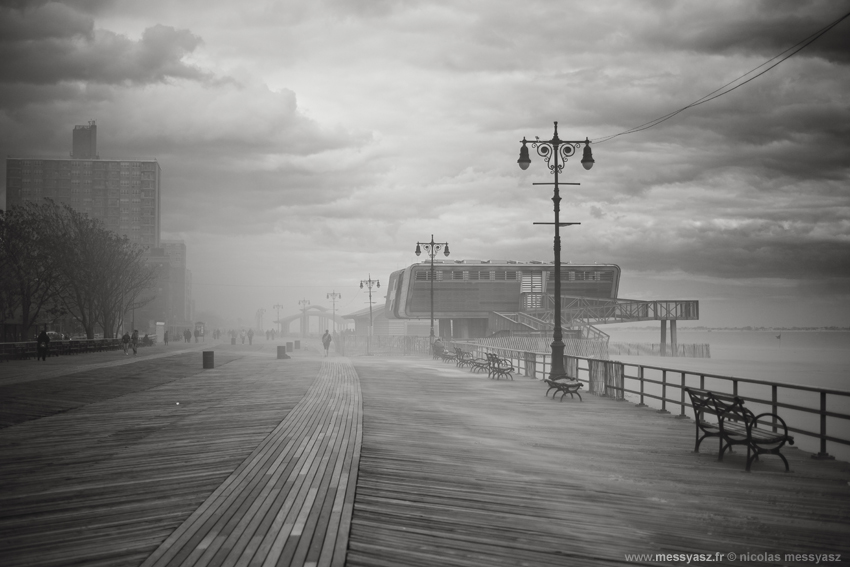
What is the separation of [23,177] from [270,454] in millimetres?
215412

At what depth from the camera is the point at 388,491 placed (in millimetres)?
7832

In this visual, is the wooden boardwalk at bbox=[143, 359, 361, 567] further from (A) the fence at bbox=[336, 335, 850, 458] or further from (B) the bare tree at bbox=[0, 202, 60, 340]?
(B) the bare tree at bbox=[0, 202, 60, 340]

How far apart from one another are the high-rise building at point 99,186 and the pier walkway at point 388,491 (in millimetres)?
191222

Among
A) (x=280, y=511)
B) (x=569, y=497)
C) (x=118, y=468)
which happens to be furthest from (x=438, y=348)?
(x=280, y=511)

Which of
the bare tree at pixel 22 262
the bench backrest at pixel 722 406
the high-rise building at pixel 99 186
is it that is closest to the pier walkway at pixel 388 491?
the bench backrest at pixel 722 406

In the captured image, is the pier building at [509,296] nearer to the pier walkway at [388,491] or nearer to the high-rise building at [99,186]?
the pier walkway at [388,491]

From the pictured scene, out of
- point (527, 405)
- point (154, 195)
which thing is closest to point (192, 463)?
point (527, 405)

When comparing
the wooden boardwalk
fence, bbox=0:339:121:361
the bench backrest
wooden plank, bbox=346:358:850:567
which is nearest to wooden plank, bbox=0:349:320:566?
the wooden boardwalk

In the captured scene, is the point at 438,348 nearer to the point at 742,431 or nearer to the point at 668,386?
the point at 668,386

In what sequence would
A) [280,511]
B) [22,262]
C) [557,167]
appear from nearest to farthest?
1. [280,511]
2. [557,167]
3. [22,262]

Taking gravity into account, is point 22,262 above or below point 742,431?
above

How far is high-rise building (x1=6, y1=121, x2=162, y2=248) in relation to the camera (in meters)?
190

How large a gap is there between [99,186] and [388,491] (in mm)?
208278

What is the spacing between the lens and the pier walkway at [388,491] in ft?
19.6
